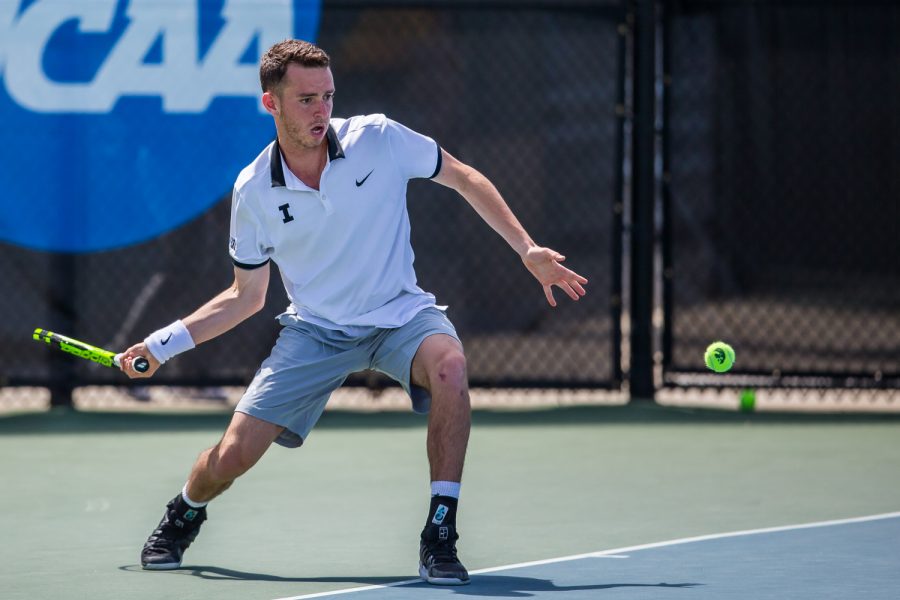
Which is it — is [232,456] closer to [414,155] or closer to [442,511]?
[442,511]

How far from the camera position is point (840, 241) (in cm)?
946

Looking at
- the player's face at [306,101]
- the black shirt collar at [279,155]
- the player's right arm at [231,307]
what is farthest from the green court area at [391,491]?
the player's face at [306,101]

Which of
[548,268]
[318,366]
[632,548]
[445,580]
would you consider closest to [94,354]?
[318,366]

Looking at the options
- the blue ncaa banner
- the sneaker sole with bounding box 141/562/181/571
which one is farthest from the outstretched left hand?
the blue ncaa banner

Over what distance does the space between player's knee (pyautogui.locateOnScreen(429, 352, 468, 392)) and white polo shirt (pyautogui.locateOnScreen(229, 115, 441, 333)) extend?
0.86ft

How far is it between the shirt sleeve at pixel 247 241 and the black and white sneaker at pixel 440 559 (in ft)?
3.49

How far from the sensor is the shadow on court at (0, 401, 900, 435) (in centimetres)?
909

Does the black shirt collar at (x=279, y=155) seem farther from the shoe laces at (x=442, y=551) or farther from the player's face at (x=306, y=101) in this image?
the shoe laces at (x=442, y=551)

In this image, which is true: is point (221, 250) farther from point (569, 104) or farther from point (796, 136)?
point (796, 136)

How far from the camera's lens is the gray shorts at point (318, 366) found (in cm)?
543

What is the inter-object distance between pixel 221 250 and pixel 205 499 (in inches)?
156

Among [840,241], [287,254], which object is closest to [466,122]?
[840,241]

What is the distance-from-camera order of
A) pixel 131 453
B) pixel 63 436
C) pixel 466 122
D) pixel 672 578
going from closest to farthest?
pixel 672 578
pixel 131 453
pixel 63 436
pixel 466 122

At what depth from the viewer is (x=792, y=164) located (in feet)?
31.1
